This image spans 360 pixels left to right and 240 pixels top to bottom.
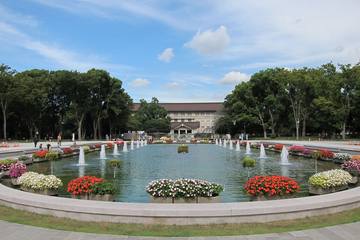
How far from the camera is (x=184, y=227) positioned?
712 cm

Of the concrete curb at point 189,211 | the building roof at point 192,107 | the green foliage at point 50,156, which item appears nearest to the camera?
the concrete curb at point 189,211

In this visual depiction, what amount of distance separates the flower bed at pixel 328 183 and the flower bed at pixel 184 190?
11.5 ft

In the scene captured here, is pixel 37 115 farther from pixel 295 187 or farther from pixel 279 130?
pixel 295 187

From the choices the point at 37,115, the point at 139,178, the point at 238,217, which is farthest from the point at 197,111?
the point at 238,217

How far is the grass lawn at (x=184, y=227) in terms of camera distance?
6801 millimetres

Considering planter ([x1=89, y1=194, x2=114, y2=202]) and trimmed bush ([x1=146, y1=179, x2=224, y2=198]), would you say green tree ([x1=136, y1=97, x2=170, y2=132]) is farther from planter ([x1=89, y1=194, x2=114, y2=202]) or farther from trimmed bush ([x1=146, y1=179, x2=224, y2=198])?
trimmed bush ([x1=146, y1=179, x2=224, y2=198])

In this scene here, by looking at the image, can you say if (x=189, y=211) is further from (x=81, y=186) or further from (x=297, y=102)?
(x=297, y=102)

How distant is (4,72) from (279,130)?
166 ft

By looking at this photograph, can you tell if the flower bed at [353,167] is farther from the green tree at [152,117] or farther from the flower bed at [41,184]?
the green tree at [152,117]

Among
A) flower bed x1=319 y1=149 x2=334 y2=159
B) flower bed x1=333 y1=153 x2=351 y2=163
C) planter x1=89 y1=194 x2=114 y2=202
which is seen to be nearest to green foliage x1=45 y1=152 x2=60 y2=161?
planter x1=89 y1=194 x2=114 y2=202

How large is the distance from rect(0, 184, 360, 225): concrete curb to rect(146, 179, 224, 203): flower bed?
1394mm

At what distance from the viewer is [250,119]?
74.7 meters

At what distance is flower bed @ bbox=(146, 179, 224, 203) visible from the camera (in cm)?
936

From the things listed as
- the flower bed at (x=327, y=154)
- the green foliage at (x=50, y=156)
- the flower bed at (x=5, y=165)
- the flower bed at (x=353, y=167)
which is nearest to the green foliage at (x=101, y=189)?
the flower bed at (x=5, y=165)
